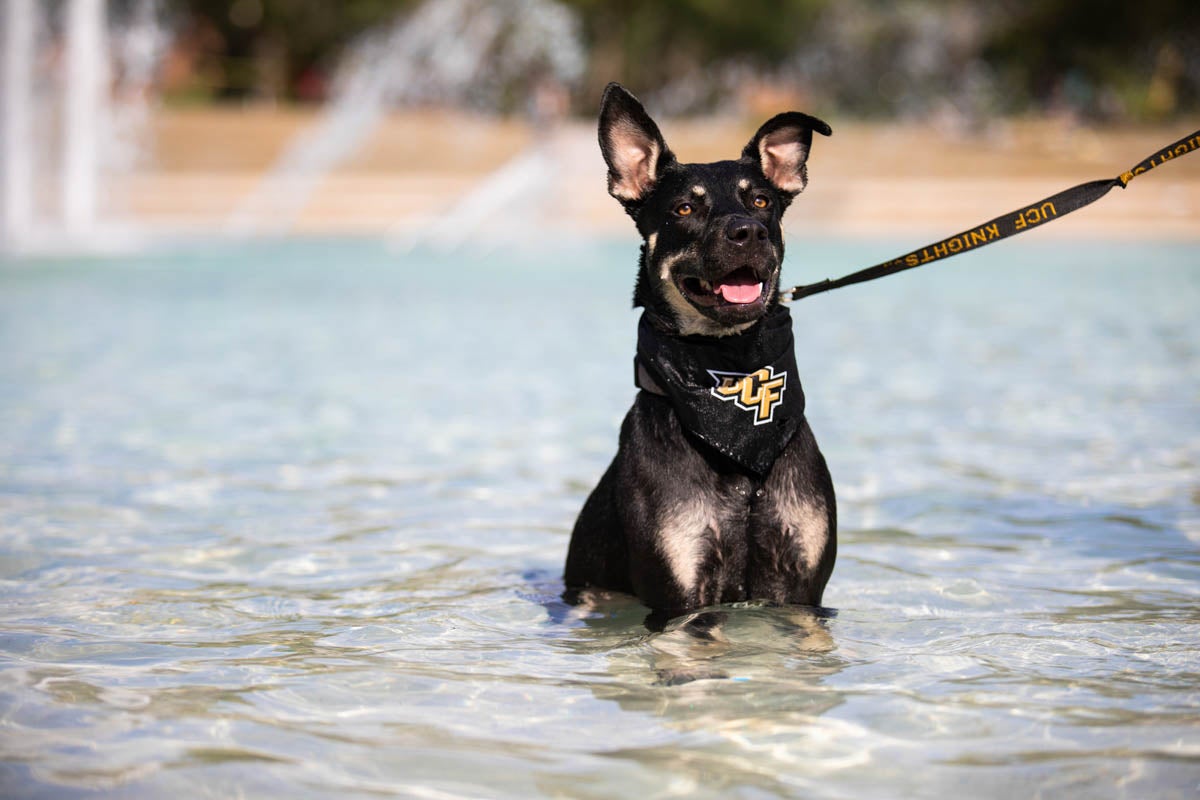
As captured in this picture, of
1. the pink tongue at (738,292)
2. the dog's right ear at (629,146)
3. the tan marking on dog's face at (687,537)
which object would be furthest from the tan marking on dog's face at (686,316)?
the tan marking on dog's face at (687,537)

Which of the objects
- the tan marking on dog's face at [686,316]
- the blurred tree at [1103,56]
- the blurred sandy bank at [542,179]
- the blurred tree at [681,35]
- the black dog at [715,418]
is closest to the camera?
the black dog at [715,418]

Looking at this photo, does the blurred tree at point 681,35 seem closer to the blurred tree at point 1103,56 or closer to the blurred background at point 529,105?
the blurred background at point 529,105

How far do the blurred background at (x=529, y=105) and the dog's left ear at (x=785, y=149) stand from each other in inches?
763

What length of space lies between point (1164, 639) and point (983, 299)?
42.8 feet

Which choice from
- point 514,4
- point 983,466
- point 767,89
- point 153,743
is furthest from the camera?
point 767,89

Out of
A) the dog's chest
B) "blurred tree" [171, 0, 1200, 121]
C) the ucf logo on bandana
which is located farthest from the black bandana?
"blurred tree" [171, 0, 1200, 121]

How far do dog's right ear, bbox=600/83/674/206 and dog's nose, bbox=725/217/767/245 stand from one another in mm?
512

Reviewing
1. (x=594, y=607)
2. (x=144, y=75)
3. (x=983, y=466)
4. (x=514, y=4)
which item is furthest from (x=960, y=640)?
(x=514, y=4)

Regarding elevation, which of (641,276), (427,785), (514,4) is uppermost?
(514,4)

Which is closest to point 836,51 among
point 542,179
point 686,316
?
point 542,179

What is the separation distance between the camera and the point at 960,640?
14.5 ft

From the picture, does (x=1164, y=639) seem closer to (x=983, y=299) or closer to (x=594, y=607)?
(x=594, y=607)

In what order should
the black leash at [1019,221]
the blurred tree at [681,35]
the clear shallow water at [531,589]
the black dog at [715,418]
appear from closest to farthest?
the clear shallow water at [531,589] → the black dog at [715,418] → the black leash at [1019,221] → the blurred tree at [681,35]

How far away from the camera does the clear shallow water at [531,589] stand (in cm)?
338
